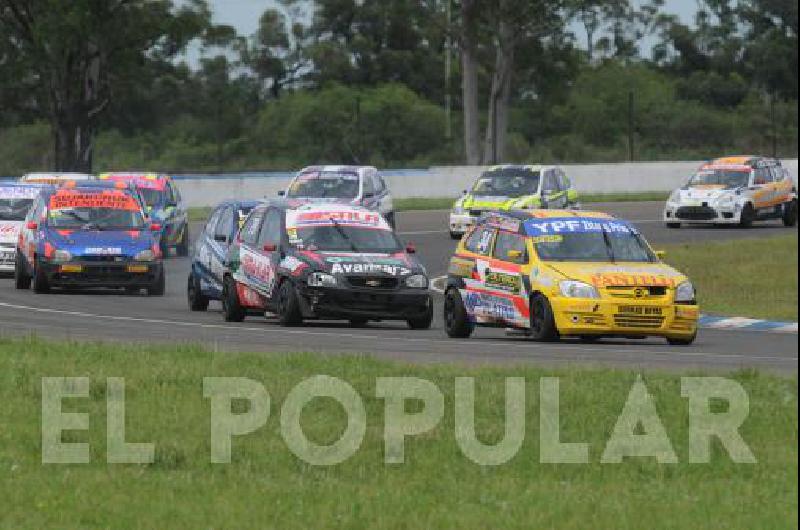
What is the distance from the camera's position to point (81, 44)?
62156 millimetres

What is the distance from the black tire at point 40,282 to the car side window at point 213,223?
8.52 ft

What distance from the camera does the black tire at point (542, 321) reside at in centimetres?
2070

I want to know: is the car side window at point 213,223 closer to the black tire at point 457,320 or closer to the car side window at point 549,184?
the black tire at point 457,320

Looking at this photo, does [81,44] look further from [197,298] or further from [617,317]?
[617,317]

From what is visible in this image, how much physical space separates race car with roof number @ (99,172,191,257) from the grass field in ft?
76.1

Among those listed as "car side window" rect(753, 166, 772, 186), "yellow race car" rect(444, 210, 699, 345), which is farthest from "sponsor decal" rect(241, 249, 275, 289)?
"car side window" rect(753, 166, 772, 186)

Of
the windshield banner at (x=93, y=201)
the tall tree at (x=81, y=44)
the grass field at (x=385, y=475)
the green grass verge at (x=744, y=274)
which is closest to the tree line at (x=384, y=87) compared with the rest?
the tall tree at (x=81, y=44)

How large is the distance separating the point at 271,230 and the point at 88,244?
202 inches

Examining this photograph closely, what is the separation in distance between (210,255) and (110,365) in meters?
10.4

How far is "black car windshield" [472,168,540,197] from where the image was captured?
42469 millimetres

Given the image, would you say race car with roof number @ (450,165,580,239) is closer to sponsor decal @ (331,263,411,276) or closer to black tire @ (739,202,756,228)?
black tire @ (739,202,756,228)

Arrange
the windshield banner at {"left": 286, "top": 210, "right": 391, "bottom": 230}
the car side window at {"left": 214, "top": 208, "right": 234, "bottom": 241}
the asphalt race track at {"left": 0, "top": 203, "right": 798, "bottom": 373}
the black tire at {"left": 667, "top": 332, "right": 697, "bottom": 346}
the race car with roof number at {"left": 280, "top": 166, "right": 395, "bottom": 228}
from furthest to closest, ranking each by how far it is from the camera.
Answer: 1. the race car with roof number at {"left": 280, "top": 166, "right": 395, "bottom": 228}
2. the car side window at {"left": 214, "top": 208, "right": 234, "bottom": 241}
3. the windshield banner at {"left": 286, "top": 210, "right": 391, "bottom": 230}
4. the black tire at {"left": 667, "top": 332, "right": 697, "bottom": 346}
5. the asphalt race track at {"left": 0, "top": 203, "right": 798, "bottom": 373}

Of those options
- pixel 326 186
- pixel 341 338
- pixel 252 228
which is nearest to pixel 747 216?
pixel 326 186

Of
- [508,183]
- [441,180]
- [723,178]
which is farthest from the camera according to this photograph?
[441,180]
